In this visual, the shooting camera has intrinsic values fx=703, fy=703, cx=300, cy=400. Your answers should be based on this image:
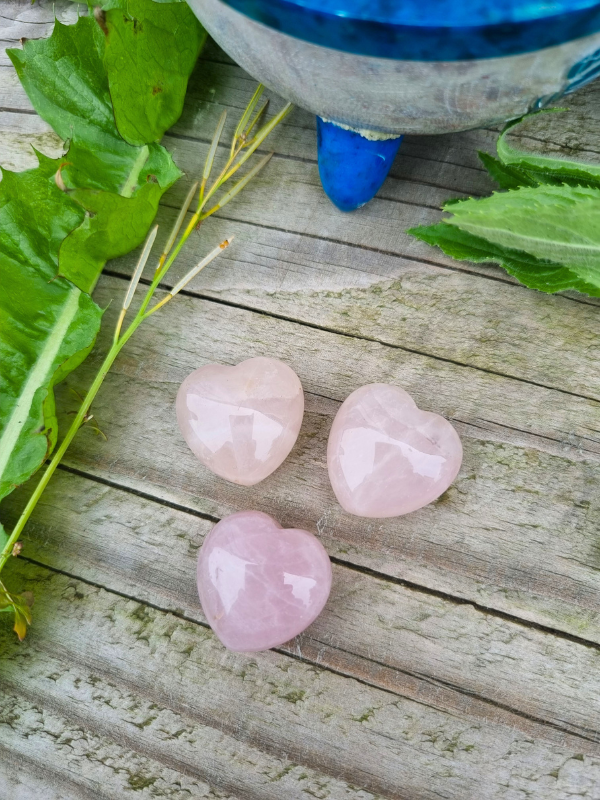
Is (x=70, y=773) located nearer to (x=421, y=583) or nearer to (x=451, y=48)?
(x=421, y=583)

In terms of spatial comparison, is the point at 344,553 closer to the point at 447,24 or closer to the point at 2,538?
the point at 2,538

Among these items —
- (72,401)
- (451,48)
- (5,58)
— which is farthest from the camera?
(5,58)

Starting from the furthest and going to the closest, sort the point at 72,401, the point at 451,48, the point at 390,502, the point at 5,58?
the point at 5,58
the point at 72,401
the point at 390,502
the point at 451,48

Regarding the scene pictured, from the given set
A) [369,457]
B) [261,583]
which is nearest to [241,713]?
[261,583]

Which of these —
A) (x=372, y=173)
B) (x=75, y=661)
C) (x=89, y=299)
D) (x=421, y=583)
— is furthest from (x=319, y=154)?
(x=75, y=661)

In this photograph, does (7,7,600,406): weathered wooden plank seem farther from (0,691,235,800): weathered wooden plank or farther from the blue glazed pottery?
(0,691,235,800): weathered wooden plank

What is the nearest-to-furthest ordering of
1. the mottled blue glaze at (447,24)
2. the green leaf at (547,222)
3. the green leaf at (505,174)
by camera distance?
the mottled blue glaze at (447,24) → the green leaf at (547,222) → the green leaf at (505,174)

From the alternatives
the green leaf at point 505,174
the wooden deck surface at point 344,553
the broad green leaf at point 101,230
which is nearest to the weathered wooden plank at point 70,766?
the wooden deck surface at point 344,553

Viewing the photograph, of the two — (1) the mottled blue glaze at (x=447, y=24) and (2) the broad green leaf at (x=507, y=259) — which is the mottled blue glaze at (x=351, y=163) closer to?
(2) the broad green leaf at (x=507, y=259)
